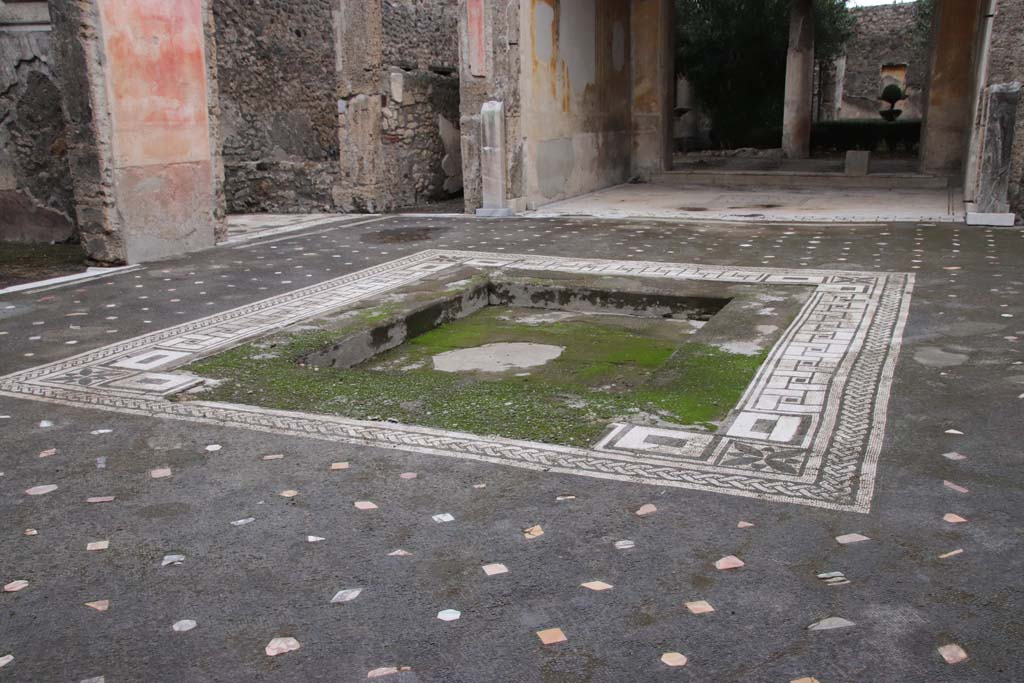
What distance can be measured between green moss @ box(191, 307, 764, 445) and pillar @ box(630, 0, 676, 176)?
29.0 ft

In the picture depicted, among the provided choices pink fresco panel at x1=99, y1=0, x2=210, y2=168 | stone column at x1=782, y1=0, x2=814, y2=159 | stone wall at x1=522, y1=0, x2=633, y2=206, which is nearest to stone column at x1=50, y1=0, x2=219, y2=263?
pink fresco panel at x1=99, y1=0, x2=210, y2=168

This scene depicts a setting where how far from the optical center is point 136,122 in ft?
24.1

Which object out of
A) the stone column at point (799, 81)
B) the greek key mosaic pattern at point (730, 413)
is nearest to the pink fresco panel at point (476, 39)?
the greek key mosaic pattern at point (730, 413)

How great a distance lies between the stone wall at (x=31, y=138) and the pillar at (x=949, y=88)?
10753mm

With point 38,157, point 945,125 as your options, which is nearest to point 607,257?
point 38,157

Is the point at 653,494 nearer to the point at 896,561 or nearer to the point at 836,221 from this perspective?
the point at 896,561

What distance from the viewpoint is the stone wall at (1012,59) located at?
323 inches

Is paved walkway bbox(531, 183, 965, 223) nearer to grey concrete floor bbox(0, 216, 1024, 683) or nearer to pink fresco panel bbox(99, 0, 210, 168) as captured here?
pink fresco panel bbox(99, 0, 210, 168)

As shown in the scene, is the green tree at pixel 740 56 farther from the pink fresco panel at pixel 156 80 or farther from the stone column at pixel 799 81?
the pink fresco panel at pixel 156 80

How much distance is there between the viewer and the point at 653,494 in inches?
118

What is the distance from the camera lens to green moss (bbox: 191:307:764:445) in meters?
3.75

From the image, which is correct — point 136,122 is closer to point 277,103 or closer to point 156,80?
point 156,80

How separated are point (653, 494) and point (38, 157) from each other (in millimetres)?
8077

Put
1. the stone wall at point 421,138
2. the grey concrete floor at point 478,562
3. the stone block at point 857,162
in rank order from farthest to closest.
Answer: the stone block at point 857,162 → the stone wall at point 421,138 → the grey concrete floor at point 478,562
